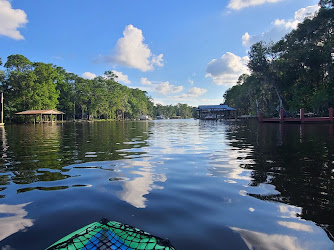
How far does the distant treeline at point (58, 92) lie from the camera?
54.8 m

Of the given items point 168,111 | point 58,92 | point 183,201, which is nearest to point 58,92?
point 58,92

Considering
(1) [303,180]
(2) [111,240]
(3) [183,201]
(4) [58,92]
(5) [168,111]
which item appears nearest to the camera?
(2) [111,240]

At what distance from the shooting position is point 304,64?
40.4m

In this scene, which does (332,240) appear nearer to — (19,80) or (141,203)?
(141,203)

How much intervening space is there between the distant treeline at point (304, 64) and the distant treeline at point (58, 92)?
4650 cm

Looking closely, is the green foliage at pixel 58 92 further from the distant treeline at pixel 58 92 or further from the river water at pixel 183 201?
the river water at pixel 183 201

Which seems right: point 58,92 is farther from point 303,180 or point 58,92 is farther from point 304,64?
point 303,180

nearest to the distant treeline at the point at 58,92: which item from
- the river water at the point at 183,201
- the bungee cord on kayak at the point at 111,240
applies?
the river water at the point at 183,201

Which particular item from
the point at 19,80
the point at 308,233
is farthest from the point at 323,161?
the point at 19,80

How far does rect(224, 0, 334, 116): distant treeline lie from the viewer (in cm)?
3631

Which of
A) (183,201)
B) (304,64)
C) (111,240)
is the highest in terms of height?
(304,64)

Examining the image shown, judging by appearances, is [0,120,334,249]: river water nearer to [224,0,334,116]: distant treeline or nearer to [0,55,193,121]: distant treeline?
[224,0,334,116]: distant treeline

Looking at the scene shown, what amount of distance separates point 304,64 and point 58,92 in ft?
189

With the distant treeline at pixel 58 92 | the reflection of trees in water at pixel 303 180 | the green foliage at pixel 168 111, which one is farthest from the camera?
the green foliage at pixel 168 111
